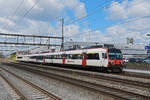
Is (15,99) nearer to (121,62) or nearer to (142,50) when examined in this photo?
(121,62)

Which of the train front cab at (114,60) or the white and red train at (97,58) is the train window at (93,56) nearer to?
the white and red train at (97,58)

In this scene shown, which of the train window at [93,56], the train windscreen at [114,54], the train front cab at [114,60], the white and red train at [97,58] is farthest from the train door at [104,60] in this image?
the train window at [93,56]

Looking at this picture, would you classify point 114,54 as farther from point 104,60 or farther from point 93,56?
point 93,56

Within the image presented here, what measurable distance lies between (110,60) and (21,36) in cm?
2044

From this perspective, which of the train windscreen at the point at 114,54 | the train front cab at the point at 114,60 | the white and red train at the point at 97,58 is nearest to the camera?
the train front cab at the point at 114,60

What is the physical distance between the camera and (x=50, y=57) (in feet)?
117

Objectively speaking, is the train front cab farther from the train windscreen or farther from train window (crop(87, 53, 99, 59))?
train window (crop(87, 53, 99, 59))

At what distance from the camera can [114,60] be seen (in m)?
19.4

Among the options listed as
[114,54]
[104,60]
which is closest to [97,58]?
[104,60]

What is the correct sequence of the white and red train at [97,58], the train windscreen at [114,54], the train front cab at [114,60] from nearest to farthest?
the train front cab at [114,60], the white and red train at [97,58], the train windscreen at [114,54]

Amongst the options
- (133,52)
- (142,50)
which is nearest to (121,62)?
(133,52)

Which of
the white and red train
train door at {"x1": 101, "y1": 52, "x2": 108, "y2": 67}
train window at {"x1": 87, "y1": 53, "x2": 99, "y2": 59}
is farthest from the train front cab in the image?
train window at {"x1": 87, "y1": 53, "x2": 99, "y2": 59}

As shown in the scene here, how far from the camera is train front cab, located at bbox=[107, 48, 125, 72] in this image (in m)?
19.1

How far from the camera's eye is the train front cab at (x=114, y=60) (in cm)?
1909
